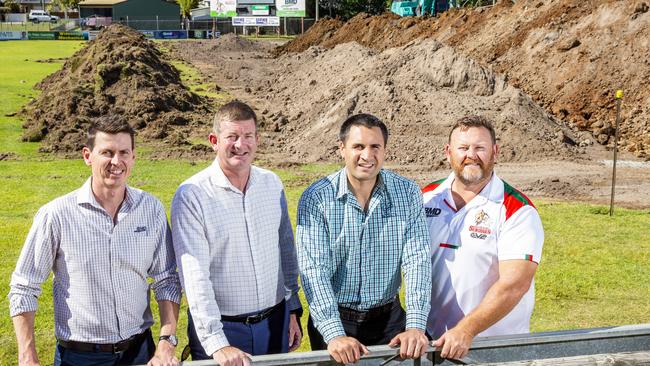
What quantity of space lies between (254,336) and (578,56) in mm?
23951

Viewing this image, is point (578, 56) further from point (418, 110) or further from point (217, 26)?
point (217, 26)

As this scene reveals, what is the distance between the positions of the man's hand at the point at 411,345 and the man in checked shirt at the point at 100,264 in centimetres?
123

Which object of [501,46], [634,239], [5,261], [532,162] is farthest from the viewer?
[501,46]

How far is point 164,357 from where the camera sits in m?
3.80

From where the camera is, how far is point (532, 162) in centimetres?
1861

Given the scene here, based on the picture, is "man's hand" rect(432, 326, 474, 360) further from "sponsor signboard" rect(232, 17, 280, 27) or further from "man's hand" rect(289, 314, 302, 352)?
"sponsor signboard" rect(232, 17, 280, 27)

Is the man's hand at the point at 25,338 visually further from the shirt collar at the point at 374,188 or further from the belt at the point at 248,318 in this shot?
the shirt collar at the point at 374,188

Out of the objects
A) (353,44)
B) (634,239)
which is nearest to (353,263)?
(634,239)

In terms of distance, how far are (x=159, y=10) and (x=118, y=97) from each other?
69.1 metres

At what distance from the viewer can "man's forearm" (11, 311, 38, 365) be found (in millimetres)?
3932

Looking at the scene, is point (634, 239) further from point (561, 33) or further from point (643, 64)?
point (561, 33)

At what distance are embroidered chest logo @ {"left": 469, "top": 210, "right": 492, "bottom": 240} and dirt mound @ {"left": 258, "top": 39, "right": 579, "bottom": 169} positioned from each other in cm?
1400

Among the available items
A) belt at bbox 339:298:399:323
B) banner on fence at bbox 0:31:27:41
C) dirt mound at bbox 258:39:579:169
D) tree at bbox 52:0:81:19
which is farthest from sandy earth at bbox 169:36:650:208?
tree at bbox 52:0:81:19

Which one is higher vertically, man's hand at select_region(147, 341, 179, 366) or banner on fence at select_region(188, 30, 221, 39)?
banner on fence at select_region(188, 30, 221, 39)
